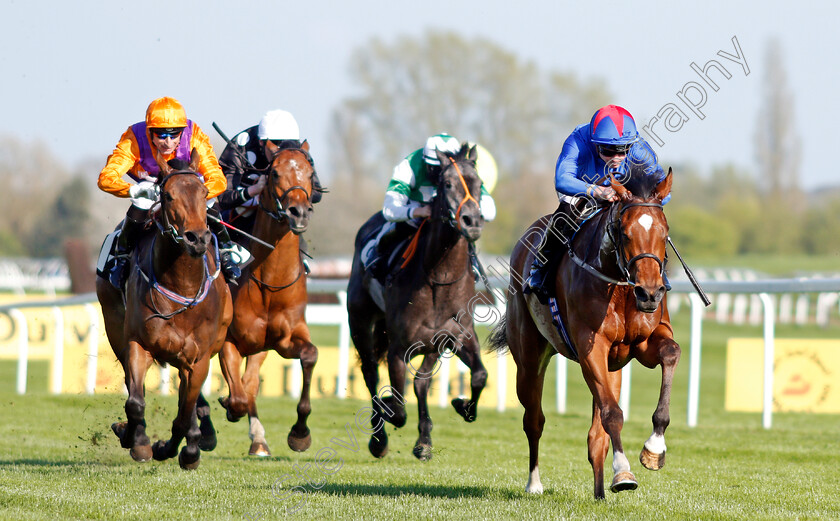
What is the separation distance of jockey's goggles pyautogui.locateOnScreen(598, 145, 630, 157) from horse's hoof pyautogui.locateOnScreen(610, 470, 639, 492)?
1778 millimetres

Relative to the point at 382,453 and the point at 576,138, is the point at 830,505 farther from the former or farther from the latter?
the point at 382,453

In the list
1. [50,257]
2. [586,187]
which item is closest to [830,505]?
[586,187]

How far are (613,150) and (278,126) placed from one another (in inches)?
107

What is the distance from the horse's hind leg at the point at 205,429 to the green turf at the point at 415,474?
0.48ft

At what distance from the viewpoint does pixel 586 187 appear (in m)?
5.31

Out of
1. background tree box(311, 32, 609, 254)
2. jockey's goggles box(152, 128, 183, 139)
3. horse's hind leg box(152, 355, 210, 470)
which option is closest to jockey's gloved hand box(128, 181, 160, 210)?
jockey's goggles box(152, 128, 183, 139)

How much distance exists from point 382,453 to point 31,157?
50732mm

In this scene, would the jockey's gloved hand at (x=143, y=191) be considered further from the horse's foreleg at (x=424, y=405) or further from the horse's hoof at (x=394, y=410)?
the horse's foreleg at (x=424, y=405)

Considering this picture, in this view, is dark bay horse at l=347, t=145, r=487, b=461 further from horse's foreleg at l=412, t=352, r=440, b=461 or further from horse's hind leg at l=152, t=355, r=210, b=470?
horse's hind leg at l=152, t=355, r=210, b=470

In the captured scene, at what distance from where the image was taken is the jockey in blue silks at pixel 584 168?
549 centimetres

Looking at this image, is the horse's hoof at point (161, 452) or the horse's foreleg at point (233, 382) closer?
the horse's hoof at point (161, 452)

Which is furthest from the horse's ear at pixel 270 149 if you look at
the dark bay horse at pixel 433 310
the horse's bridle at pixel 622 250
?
the horse's bridle at pixel 622 250

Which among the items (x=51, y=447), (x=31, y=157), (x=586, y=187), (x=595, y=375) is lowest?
(x=51, y=447)

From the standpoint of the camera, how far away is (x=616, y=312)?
509 cm
